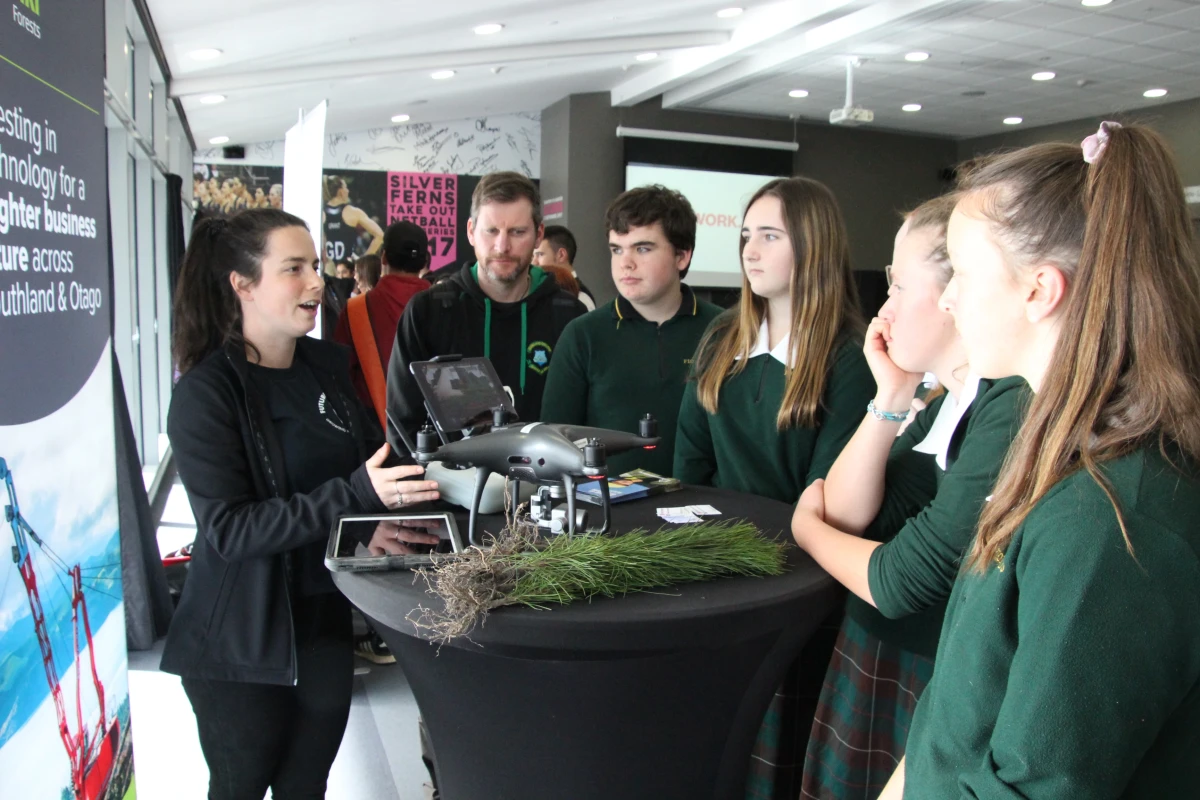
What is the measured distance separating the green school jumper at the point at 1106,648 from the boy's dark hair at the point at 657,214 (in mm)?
1729

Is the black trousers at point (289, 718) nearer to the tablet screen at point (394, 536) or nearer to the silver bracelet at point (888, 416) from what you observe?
the tablet screen at point (394, 536)

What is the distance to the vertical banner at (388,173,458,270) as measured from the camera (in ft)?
32.0

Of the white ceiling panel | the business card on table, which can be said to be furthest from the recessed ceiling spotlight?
the business card on table

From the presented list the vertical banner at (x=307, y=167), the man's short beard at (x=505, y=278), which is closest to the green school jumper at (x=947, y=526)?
the man's short beard at (x=505, y=278)

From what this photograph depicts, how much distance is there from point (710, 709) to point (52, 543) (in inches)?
38.7

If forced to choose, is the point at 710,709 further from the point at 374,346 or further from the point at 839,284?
the point at 374,346

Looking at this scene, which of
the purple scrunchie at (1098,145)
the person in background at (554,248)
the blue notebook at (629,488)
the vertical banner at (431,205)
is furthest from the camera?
the vertical banner at (431,205)

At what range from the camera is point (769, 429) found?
184cm

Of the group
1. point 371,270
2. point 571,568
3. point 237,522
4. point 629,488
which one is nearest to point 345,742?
point 237,522

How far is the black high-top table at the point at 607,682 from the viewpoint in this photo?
1149mm

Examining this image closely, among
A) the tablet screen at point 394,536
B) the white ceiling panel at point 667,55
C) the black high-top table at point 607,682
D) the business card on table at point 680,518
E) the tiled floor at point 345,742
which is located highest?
the white ceiling panel at point 667,55

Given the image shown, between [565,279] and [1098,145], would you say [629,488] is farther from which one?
[565,279]

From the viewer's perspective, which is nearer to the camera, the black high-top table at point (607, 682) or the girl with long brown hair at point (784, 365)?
the black high-top table at point (607, 682)

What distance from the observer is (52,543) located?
51.4 inches
